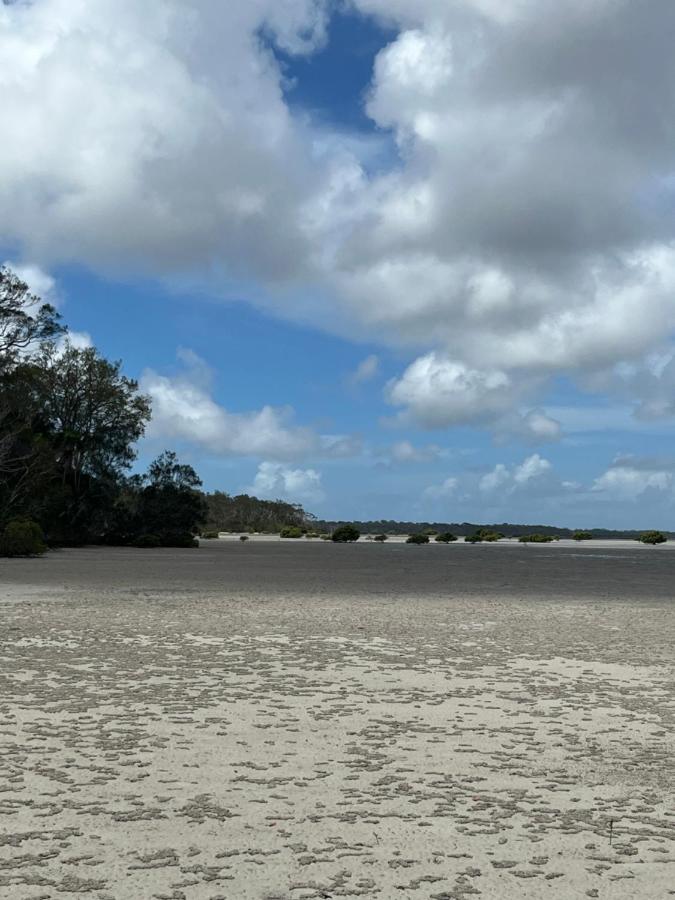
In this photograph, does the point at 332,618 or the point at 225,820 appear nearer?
the point at 225,820

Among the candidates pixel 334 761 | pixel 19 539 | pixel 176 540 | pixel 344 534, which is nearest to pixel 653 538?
pixel 344 534

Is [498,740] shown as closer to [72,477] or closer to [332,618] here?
[332,618]

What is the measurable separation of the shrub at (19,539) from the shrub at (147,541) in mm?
22290

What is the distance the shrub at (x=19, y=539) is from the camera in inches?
1559

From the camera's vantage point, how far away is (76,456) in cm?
5991

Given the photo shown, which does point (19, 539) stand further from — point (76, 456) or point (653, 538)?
point (653, 538)

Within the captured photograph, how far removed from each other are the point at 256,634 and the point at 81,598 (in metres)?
7.11

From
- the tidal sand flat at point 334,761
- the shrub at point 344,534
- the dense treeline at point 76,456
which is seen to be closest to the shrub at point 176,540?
the dense treeline at point 76,456

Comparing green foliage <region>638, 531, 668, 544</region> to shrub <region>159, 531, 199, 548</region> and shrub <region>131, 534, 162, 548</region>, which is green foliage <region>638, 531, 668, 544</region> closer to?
shrub <region>159, 531, 199, 548</region>

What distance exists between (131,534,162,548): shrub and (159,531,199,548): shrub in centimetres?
61

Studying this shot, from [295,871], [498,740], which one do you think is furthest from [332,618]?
[295,871]

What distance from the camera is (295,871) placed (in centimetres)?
447

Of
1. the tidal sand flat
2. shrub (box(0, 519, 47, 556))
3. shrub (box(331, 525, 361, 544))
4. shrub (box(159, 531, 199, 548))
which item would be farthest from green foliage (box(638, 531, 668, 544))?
the tidal sand flat

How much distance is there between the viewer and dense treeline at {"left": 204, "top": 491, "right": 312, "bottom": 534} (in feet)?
418
